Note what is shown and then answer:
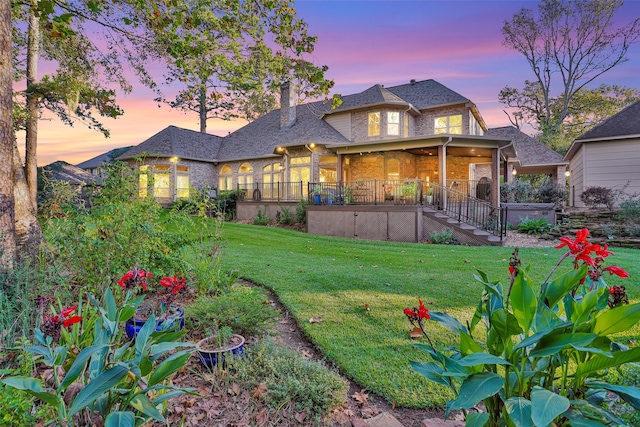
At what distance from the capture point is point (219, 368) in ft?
8.16

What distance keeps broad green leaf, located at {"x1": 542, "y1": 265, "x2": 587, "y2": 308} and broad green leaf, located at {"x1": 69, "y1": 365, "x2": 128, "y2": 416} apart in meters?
1.89

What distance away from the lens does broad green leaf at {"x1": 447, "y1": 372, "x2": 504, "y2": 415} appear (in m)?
1.25

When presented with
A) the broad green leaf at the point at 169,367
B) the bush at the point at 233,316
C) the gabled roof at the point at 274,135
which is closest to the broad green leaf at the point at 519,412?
the broad green leaf at the point at 169,367

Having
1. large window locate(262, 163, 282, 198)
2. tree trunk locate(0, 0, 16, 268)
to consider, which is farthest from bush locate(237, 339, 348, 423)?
large window locate(262, 163, 282, 198)

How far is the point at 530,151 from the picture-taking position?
70.4ft

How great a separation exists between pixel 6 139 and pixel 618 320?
18.8ft

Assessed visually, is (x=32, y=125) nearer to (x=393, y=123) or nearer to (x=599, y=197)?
(x=393, y=123)

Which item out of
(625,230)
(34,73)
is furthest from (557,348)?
(34,73)

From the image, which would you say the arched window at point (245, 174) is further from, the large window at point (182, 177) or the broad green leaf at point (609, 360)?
the broad green leaf at point (609, 360)

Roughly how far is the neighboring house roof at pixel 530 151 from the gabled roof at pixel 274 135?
427 inches

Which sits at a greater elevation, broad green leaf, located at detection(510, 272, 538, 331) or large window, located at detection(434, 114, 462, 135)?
large window, located at detection(434, 114, 462, 135)

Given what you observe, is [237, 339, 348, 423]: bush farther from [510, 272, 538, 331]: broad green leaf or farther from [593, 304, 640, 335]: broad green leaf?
[593, 304, 640, 335]: broad green leaf

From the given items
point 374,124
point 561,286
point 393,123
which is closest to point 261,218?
point 374,124

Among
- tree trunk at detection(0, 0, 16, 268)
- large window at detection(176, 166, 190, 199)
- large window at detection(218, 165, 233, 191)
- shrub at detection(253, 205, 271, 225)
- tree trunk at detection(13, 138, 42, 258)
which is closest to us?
tree trunk at detection(0, 0, 16, 268)
